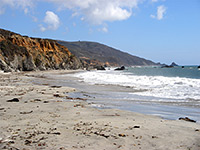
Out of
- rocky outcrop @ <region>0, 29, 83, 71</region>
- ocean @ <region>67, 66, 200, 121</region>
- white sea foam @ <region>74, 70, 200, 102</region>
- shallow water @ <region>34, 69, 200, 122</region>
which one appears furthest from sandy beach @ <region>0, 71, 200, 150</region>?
rocky outcrop @ <region>0, 29, 83, 71</region>

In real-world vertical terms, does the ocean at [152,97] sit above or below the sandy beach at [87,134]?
below

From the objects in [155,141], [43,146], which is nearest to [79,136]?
[43,146]

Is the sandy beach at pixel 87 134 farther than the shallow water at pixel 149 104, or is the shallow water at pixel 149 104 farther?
the shallow water at pixel 149 104

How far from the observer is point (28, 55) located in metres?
55.1

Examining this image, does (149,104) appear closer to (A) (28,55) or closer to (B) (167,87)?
(B) (167,87)

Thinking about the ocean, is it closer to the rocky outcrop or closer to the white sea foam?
the white sea foam

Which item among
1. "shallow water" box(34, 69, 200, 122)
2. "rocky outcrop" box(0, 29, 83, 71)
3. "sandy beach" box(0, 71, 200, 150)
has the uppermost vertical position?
"rocky outcrop" box(0, 29, 83, 71)

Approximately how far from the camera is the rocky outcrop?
153 feet

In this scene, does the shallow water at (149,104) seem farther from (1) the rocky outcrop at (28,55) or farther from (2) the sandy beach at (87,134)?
(1) the rocky outcrop at (28,55)

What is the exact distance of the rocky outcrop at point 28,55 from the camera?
46.6 metres

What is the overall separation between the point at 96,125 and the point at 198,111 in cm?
588

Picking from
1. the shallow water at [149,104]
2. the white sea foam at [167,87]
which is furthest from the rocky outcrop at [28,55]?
the shallow water at [149,104]

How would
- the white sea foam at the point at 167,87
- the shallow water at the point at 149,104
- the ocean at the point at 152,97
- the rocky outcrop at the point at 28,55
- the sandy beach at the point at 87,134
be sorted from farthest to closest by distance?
the rocky outcrop at the point at 28,55
the white sea foam at the point at 167,87
the ocean at the point at 152,97
the shallow water at the point at 149,104
the sandy beach at the point at 87,134

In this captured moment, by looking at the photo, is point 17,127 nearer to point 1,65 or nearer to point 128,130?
point 128,130
